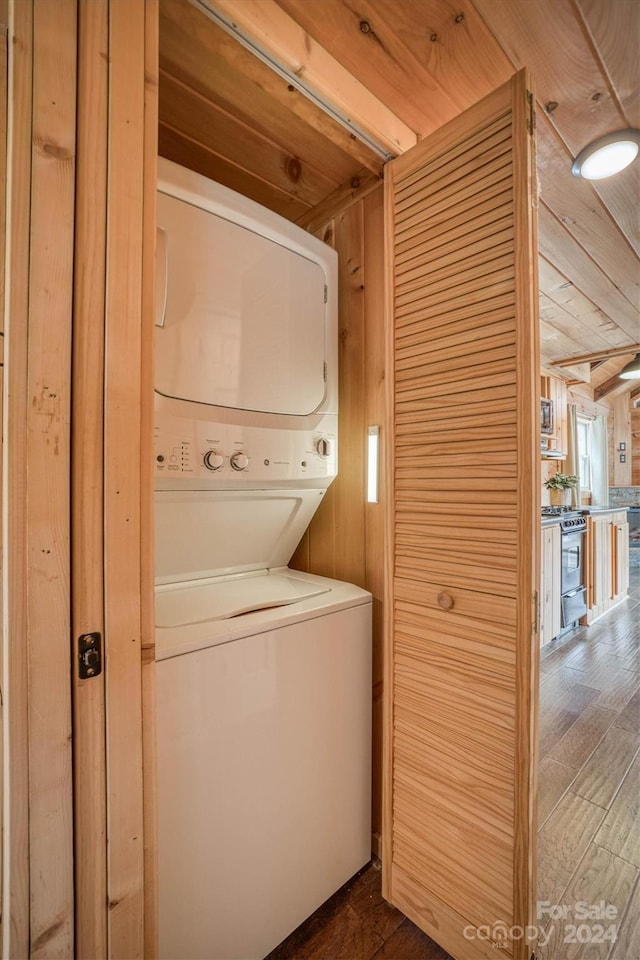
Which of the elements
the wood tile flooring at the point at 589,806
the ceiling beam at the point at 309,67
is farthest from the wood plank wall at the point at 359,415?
the wood tile flooring at the point at 589,806

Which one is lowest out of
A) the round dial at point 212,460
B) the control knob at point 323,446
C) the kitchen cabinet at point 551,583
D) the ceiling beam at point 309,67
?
the kitchen cabinet at point 551,583

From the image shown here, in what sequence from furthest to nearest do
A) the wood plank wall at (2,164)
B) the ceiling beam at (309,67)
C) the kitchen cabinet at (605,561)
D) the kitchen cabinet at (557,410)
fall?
the kitchen cabinet at (557,410) → the kitchen cabinet at (605,561) → the ceiling beam at (309,67) → the wood plank wall at (2,164)

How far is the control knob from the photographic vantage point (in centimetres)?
137

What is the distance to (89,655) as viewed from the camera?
711 millimetres

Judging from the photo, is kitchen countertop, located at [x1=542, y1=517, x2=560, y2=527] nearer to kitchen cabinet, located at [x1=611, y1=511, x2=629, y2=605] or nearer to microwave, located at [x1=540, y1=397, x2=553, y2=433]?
kitchen cabinet, located at [x1=611, y1=511, x2=629, y2=605]

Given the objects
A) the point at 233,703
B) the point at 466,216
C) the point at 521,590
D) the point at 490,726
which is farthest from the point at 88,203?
the point at 490,726

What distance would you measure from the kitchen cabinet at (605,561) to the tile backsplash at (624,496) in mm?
2646

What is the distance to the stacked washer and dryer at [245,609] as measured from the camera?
945 millimetres

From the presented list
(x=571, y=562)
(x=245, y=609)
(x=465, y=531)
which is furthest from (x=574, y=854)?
(x=571, y=562)

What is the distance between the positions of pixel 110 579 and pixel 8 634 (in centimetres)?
16

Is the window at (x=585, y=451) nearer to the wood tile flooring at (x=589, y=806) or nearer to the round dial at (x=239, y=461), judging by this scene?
the wood tile flooring at (x=589, y=806)

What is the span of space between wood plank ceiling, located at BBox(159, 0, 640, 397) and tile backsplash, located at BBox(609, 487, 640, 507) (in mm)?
6006

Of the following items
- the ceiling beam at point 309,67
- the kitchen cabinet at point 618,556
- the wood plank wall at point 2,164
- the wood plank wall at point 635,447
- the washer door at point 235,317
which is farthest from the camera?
the wood plank wall at point 635,447

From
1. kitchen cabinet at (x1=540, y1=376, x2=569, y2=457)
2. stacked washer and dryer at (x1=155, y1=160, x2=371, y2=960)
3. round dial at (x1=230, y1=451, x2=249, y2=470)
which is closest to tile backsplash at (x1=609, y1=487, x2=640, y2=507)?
kitchen cabinet at (x1=540, y1=376, x2=569, y2=457)
